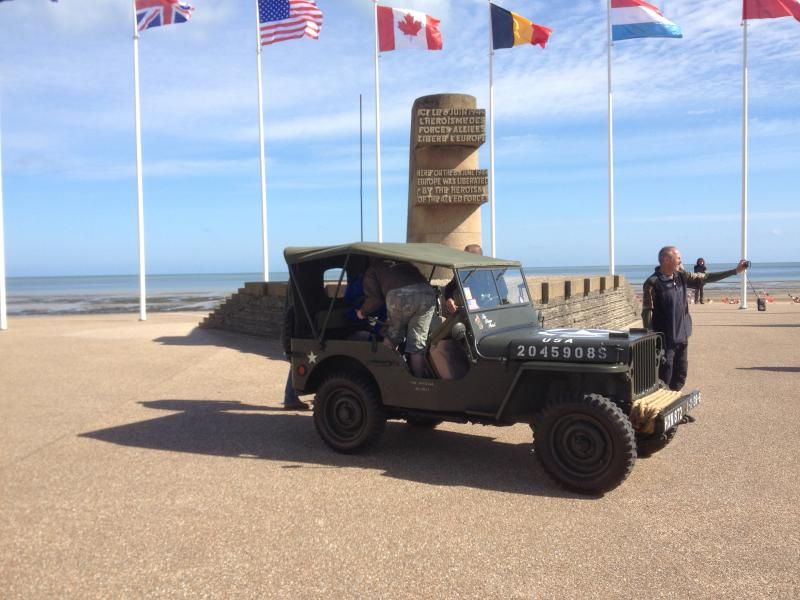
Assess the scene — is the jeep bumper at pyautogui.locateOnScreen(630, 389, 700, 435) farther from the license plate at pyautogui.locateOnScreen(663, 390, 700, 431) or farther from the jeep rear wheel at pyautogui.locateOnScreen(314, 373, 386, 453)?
the jeep rear wheel at pyautogui.locateOnScreen(314, 373, 386, 453)

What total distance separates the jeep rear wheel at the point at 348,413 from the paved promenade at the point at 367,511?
14cm

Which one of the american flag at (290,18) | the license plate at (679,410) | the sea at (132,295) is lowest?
the sea at (132,295)

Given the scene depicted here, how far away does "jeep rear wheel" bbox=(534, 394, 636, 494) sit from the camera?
4852 mm

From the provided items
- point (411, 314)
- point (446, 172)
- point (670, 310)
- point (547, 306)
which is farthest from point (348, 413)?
point (446, 172)

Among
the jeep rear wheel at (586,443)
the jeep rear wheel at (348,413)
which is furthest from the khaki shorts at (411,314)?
the jeep rear wheel at (586,443)

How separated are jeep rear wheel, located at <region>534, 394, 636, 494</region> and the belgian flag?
1581 cm

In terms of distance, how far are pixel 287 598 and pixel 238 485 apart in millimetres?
1891

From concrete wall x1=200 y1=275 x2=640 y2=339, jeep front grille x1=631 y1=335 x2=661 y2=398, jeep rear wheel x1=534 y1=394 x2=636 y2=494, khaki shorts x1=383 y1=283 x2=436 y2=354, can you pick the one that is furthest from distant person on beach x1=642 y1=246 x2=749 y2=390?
concrete wall x1=200 y1=275 x2=640 y2=339

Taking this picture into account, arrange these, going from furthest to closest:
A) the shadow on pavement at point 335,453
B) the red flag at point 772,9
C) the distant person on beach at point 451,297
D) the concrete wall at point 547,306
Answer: the red flag at point 772,9 < the concrete wall at point 547,306 < the distant person on beach at point 451,297 < the shadow on pavement at point 335,453

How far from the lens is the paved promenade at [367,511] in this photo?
3.64 meters

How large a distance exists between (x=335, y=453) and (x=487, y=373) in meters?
1.58

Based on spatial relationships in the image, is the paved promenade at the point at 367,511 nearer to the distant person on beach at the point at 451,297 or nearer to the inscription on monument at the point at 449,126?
the distant person on beach at the point at 451,297

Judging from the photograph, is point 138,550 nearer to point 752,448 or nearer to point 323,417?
point 323,417

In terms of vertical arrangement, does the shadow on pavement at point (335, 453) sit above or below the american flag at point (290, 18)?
below
